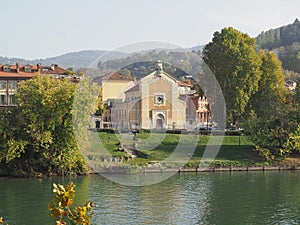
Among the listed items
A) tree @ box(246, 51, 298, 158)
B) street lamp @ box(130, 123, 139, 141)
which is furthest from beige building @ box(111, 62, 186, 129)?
tree @ box(246, 51, 298, 158)

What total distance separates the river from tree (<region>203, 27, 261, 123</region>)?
13.5 m

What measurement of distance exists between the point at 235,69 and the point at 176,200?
24698mm

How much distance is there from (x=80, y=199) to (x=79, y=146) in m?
9.58

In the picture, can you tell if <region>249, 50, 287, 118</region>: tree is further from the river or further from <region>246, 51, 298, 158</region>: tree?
the river

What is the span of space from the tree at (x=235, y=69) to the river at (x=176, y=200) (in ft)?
44.2

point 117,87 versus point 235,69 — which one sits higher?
point 235,69

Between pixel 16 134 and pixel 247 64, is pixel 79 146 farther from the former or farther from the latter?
pixel 247 64

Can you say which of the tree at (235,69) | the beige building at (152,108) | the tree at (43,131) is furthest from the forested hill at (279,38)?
the tree at (43,131)

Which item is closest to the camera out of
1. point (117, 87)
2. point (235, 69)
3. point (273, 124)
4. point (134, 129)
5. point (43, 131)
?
point (43, 131)

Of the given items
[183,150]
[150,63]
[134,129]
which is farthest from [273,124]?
[134,129]

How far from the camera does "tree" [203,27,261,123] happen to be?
4791 centimetres

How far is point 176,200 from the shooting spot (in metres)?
25.8

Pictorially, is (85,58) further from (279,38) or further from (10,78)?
(279,38)

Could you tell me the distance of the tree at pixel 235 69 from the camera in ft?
157
